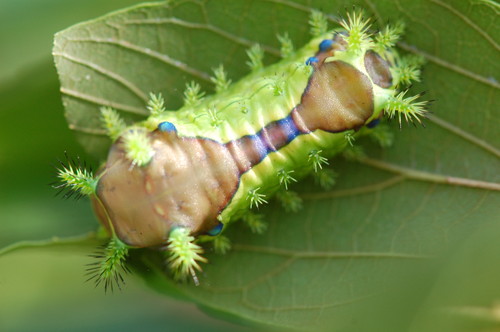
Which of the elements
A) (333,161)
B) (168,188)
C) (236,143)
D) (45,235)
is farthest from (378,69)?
(45,235)

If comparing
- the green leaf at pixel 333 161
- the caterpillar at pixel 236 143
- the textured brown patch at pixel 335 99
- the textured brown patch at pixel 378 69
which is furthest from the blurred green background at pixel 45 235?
the textured brown patch at pixel 378 69

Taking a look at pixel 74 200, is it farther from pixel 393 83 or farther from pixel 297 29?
pixel 393 83

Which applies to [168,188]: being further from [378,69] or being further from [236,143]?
[378,69]

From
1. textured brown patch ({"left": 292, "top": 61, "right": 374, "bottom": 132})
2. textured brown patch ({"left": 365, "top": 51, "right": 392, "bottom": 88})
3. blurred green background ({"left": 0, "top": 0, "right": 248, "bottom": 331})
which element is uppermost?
textured brown patch ({"left": 365, "top": 51, "right": 392, "bottom": 88})

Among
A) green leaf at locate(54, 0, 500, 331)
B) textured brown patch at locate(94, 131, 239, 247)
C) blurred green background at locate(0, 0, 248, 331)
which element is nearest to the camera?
textured brown patch at locate(94, 131, 239, 247)

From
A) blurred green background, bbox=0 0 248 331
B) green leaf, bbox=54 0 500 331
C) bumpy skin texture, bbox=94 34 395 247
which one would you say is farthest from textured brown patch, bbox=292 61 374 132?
blurred green background, bbox=0 0 248 331

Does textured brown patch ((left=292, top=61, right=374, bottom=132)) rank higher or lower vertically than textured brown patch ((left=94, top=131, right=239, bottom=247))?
higher

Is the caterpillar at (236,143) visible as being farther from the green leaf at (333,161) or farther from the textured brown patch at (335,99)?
the green leaf at (333,161)

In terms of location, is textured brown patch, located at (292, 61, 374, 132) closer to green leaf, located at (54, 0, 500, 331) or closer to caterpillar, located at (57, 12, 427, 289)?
caterpillar, located at (57, 12, 427, 289)
